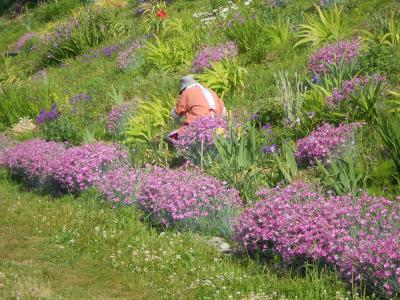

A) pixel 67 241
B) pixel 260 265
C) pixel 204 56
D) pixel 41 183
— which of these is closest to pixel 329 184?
pixel 260 265

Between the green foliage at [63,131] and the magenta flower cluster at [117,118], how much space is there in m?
0.50

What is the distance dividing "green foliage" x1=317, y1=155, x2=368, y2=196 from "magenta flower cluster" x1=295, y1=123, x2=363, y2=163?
421mm

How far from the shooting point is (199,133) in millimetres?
9477

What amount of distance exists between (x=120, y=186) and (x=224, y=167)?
1.32 metres

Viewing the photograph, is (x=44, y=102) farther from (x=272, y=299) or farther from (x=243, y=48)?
(x=272, y=299)

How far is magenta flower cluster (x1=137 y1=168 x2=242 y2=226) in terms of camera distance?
7.75 m

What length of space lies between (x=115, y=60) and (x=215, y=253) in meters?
9.61

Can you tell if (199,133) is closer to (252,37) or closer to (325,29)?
(325,29)

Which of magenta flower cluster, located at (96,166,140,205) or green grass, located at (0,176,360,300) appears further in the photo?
magenta flower cluster, located at (96,166,140,205)

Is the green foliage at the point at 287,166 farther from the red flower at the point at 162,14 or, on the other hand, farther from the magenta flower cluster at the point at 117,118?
the red flower at the point at 162,14

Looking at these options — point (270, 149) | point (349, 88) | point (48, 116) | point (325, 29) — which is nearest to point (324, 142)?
point (270, 149)

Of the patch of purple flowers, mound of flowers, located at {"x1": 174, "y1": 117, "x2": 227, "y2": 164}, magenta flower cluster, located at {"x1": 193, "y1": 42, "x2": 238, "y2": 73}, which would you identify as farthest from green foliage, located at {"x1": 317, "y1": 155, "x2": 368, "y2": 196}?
the patch of purple flowers

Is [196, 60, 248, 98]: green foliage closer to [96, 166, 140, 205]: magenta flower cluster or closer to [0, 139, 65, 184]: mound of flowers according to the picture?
[0, 139, 65, 184]: mound of flowers

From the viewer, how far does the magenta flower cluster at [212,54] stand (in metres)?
12.8
